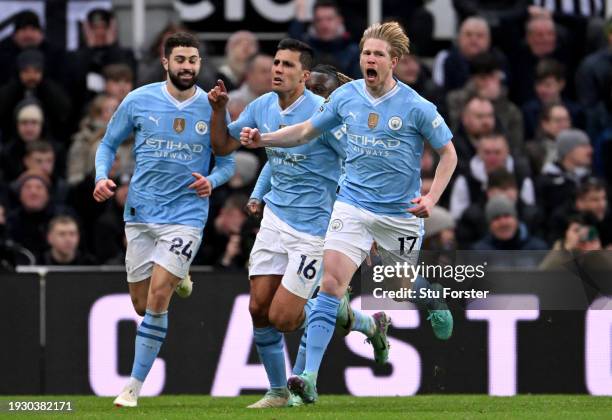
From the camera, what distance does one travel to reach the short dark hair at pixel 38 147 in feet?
59.4

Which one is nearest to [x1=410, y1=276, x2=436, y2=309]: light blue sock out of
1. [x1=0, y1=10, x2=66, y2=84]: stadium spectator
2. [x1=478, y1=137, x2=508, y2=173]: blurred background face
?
[x1=478, y1=137, x2=508, y2=173]: blurred background face

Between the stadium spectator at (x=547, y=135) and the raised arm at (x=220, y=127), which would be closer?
the raised arm at (x=220, y=127)

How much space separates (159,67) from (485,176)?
3583 millimetres

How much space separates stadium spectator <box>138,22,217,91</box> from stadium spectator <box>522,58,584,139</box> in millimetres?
3419

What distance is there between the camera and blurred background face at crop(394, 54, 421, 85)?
18.6 metres

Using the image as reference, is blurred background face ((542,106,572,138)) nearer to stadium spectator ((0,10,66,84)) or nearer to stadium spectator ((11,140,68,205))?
stadium spectator ((11,140,68,205))

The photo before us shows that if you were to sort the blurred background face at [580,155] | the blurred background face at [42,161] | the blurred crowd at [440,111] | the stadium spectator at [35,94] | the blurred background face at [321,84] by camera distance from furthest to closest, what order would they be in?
the stadium spectator at [35,94], the blurred background face at [580,155], the blurred background face at [42,161], the blurred crowd at [440,111], the blurred background face at [321,84]

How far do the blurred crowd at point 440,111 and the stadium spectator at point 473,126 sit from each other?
0.01m

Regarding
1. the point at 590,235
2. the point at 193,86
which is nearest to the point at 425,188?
the point at 590,235

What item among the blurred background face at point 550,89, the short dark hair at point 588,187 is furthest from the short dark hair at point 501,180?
the blurred background face at point 550,89

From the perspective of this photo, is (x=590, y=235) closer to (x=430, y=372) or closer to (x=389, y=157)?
(x=430, y=372)

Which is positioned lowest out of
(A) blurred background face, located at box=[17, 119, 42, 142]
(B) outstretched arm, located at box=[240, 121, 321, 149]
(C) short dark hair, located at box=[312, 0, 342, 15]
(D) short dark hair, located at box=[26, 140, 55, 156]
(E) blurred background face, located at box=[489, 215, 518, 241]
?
(E) blurred background face, located at box=[489, 215, 518, 241]

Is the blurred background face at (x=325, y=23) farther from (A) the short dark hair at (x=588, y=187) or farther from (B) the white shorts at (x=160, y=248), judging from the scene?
(B) the white shorts at (x=160, y=248)

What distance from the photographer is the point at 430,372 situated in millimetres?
15977
